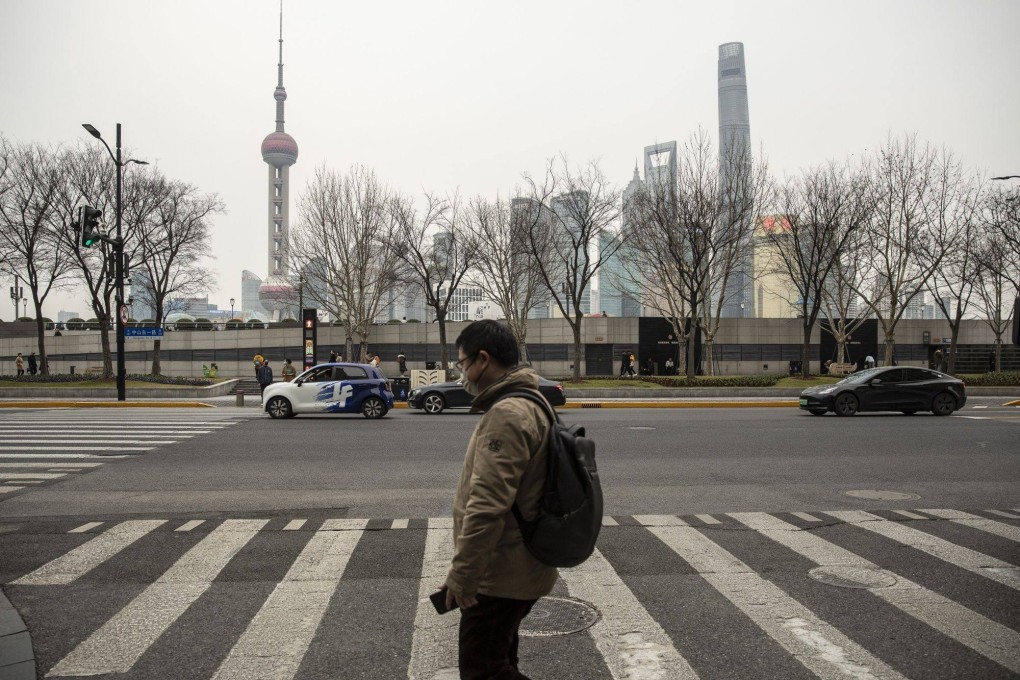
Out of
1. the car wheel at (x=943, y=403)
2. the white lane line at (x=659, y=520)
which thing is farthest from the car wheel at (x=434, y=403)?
the white lane line at (x=659, y=520)

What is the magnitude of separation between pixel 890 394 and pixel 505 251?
22.3 meters

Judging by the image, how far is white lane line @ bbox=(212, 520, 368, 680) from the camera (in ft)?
14.5

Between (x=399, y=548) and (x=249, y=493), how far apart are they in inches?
142

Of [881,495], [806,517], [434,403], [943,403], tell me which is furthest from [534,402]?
[943,403]

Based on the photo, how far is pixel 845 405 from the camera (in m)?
22.1

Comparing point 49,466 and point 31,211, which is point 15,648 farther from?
point 31,211

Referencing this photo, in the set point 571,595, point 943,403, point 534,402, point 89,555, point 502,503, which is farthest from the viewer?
point 943,403

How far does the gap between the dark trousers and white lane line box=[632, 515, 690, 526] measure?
5.19 meters

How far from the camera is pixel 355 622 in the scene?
16.9ft

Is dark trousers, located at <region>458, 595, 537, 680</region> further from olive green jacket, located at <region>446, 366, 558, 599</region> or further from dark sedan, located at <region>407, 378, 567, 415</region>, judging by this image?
dark sedan, located at <region>407, 378, 567, 415</region>

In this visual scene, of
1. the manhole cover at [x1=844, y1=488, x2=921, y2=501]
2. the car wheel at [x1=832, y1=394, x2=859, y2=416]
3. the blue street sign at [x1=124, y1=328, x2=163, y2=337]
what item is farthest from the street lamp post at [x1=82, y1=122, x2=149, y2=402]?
the manhole cover at [x1=844, y1=488, x2=921, y2=501]

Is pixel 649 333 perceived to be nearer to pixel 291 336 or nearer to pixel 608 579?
pixel 291 336

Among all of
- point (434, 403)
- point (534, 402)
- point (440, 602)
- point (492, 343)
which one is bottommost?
point (434, 403)

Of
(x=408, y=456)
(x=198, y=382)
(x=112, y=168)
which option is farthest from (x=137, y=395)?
(x=408, y=456)
